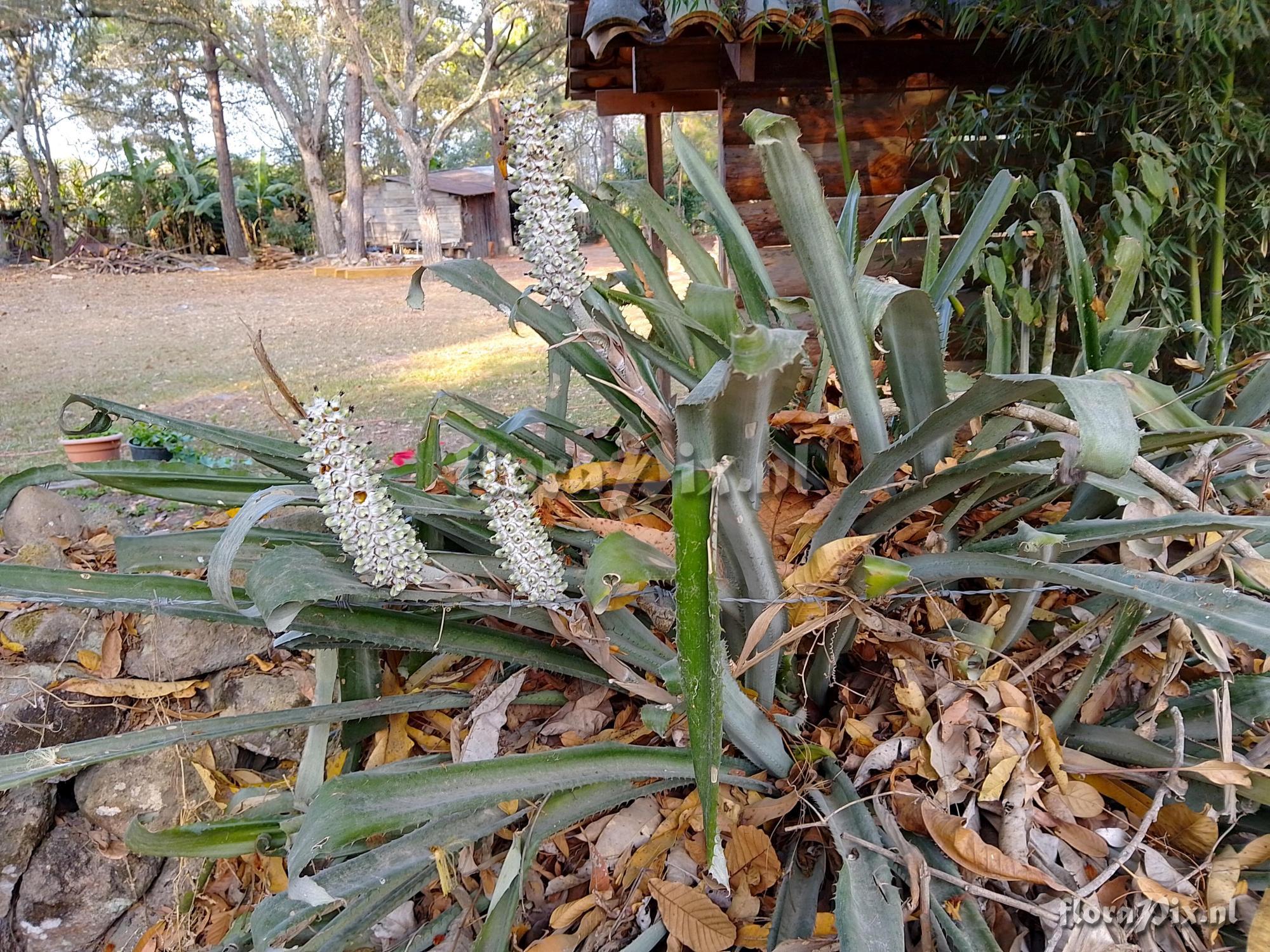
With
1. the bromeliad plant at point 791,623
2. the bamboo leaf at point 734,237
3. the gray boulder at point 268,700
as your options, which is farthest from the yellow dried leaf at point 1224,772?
the gray boulder at point 268,700

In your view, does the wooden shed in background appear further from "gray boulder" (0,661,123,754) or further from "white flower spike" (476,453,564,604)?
"gray boulder" (0,661,123,754)

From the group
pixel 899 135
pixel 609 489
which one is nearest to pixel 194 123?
pixel 899 135

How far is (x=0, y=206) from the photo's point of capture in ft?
48.2

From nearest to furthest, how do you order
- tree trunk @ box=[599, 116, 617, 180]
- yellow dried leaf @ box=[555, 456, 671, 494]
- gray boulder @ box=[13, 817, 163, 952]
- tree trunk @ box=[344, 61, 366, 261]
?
yellow dried leaf @ box=[555, 456, 671, 494] < gray boulder @ box=[13, 817, 163, 952] < tree trunk @ box=[344, 61, 366, 261] < tree trunk @ box=[599, 116, 617, 180]

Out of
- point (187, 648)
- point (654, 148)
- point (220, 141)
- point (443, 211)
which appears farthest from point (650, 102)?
point (443, 211)

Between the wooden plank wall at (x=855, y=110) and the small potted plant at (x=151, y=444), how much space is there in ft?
7.30

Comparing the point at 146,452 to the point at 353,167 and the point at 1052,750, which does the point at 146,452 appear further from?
the point at 353,167

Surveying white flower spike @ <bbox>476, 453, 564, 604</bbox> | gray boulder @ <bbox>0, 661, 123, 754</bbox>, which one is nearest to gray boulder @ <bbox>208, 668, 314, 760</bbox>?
gray boulder @ <bbox>0, 661, 123, 754</bbox>

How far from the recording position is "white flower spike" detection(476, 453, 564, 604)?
78cm

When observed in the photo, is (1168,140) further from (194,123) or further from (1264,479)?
(194,123)

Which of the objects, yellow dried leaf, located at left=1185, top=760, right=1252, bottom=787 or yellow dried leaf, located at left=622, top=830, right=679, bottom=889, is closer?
yellow dried leaf, located at left=1185, top=760, right=1252, bottom=787

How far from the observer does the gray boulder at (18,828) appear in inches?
48.7

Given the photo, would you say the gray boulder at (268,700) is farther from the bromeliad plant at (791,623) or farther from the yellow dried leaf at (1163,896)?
the yellow dried leaf at (1163,896)

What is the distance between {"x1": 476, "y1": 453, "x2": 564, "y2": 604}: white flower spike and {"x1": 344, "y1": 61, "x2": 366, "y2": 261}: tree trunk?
13.3 meters
